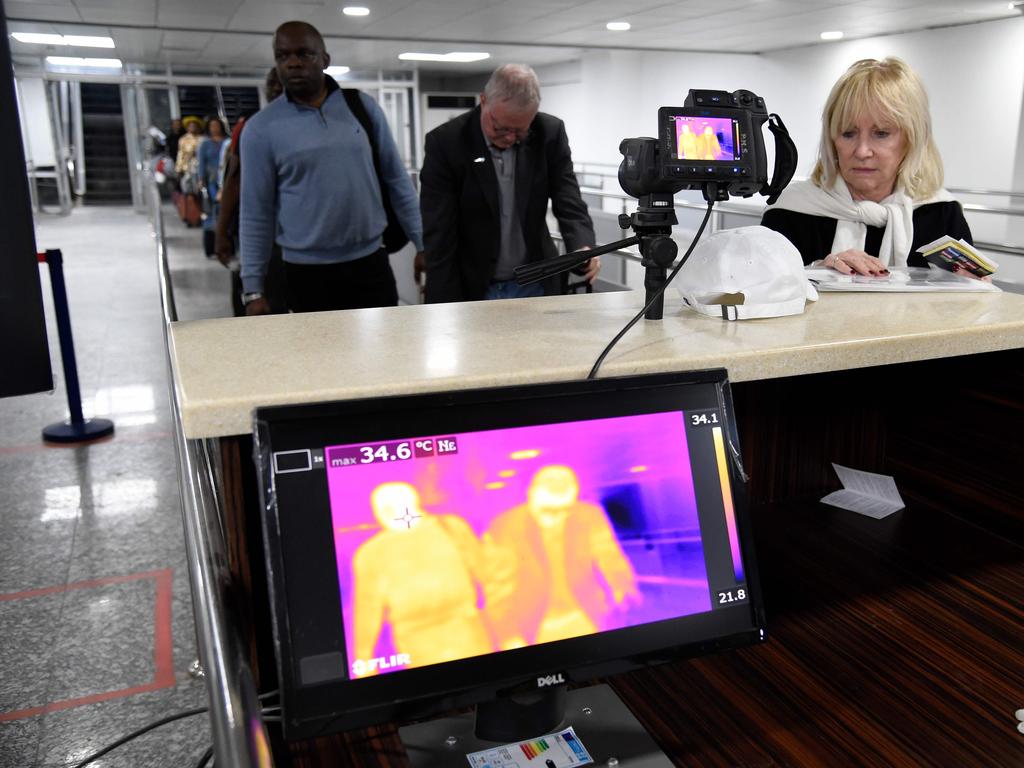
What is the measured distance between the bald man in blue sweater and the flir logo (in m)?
2.42

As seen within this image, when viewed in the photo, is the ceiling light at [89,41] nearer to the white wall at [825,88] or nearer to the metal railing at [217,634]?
the white wall at [825,88]

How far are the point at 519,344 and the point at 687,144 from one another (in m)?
0.35

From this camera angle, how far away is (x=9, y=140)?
1016 mm

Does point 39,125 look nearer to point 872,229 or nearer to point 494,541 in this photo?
point 872,229

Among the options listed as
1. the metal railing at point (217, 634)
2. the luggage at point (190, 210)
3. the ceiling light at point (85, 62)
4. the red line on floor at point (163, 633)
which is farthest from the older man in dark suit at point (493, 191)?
the ceiling light at point (85, 62)

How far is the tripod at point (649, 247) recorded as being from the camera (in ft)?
3.79

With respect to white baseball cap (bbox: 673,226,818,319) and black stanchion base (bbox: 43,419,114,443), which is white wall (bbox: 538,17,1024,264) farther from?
white baseball cap (bbox: 673,226,818,319)

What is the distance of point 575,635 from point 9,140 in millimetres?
847

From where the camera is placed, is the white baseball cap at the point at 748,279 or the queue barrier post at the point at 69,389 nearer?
the white baseball cap at the point at 748,279

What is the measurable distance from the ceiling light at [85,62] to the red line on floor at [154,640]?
1449 centimetres

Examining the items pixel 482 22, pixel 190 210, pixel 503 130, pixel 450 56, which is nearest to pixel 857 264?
pixel 503 130

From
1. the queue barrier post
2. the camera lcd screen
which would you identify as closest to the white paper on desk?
the camera lcd screen

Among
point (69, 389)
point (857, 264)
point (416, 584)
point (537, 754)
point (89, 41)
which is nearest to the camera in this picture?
point (416, 584)

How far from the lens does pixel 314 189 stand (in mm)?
2990
